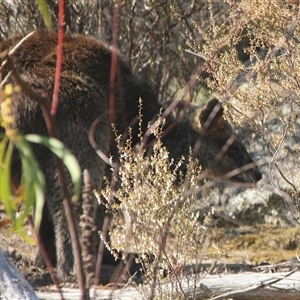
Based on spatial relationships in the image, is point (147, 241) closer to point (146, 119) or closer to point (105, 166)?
point (105, 166)

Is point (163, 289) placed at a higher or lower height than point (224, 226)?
lower

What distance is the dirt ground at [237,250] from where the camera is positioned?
22.4 feet

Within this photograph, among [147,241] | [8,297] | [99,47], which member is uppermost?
[99,47]

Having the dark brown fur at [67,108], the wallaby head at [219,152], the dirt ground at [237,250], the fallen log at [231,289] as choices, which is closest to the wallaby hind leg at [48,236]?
the dark brown fur at [67,108]

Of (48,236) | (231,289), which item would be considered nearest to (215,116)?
(48,236)

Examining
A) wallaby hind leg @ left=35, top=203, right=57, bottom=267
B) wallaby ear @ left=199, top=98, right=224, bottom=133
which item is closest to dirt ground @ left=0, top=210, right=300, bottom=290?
wallaby hind leg @ left=35, top=203, right=57, bottom=267

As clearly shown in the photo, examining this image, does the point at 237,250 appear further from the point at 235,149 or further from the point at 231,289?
the point at 231,289

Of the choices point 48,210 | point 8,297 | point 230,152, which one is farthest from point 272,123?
point 8,297

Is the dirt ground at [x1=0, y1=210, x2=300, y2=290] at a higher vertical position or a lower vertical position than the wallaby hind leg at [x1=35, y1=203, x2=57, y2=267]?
lower

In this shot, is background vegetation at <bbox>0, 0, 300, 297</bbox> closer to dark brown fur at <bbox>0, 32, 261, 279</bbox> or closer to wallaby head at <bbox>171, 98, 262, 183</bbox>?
wallaby head at <bbox>171, 98, 262, 183</bbox>

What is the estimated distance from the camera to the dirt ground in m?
6.83

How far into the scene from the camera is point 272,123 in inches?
347

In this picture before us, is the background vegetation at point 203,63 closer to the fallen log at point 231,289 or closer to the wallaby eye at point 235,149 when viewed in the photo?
the fallen log at point 231,289

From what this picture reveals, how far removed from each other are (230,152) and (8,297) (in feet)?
16.5
